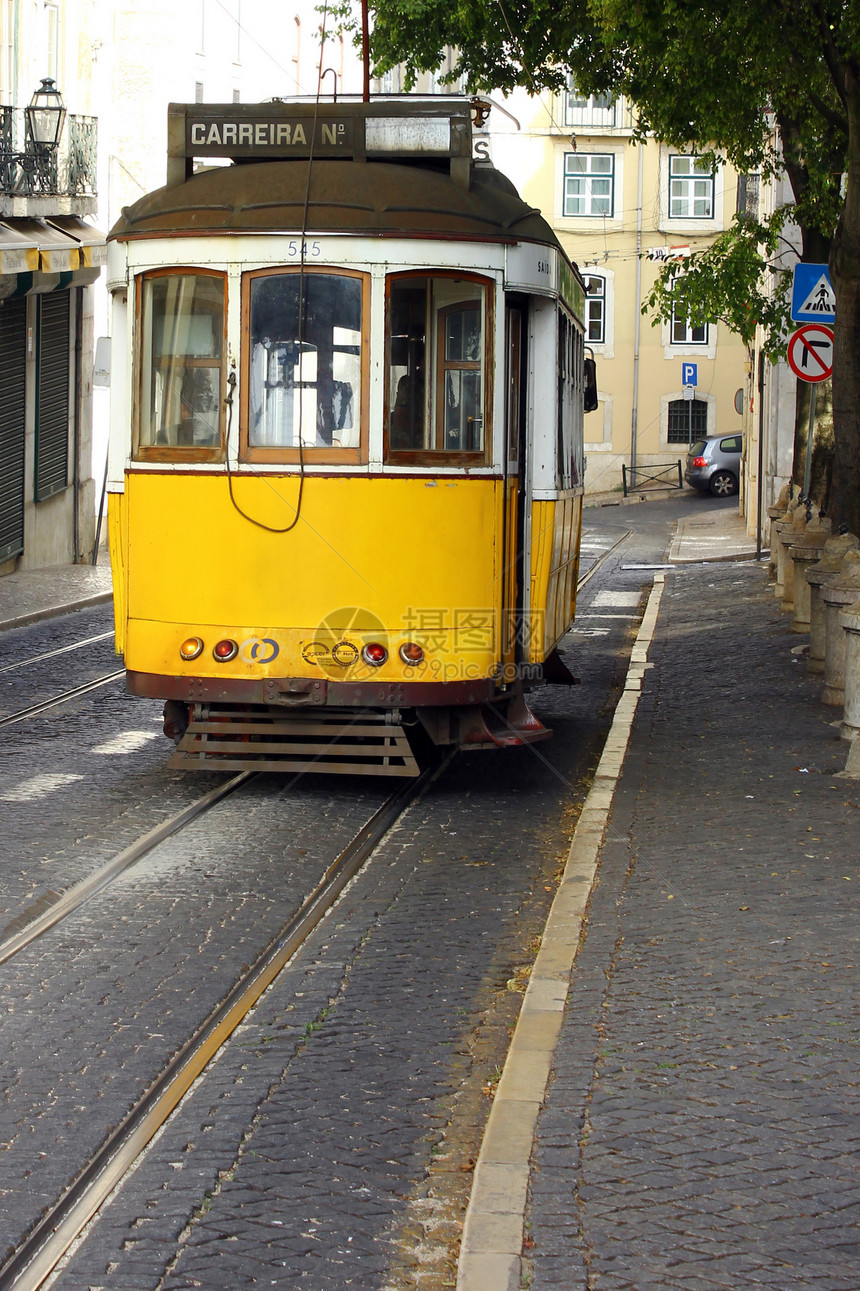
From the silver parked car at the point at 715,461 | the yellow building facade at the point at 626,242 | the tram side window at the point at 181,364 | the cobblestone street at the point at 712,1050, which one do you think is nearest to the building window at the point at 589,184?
the yellow building facade at the point at 626,242

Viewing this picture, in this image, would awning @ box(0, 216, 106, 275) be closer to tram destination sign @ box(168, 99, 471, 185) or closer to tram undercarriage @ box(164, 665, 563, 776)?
tram destination sign @ box(168, 99, 471, 185)

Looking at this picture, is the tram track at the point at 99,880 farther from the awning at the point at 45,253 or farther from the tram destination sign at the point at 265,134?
the awning at the point at 45,253

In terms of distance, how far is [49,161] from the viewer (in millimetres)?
25812

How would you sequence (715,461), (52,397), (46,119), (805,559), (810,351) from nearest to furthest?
1. (810,351)
2. (805,559)
3. (46,119)
4. (52,397)
5. (715,461)

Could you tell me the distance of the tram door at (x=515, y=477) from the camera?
9.45 meters

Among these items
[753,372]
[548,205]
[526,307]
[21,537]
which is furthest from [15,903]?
[548,205]

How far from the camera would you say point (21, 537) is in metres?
26.9

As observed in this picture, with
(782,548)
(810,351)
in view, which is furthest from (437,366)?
(782,548)

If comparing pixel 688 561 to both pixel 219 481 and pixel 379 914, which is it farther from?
pixel 379 914

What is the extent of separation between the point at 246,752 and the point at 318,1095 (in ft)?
14.9

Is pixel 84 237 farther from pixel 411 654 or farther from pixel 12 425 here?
pixel 411 654

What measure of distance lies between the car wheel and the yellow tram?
39.9 meters

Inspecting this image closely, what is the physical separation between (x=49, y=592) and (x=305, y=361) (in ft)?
48.9

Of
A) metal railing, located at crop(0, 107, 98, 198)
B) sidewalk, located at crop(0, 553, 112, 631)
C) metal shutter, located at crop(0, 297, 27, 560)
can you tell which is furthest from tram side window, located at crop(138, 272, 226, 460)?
metal shutter, located at crop(0, 297, 27, 560)
